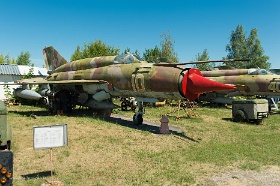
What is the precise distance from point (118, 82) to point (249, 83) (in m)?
11.8

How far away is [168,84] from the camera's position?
1095 cm

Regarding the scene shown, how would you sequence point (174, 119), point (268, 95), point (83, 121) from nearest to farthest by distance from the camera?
1. point (83, 121)
2. point (174, 119)
3. point (268, 95)

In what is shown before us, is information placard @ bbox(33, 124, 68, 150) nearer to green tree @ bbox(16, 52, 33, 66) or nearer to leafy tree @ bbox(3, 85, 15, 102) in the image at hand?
leafy tree @ bbox(3, 85, 15, 102)

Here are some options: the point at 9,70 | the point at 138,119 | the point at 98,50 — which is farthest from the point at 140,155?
the point at 98,50

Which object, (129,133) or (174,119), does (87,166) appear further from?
(174,119)

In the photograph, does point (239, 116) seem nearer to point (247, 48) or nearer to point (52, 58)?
point (52, 58)

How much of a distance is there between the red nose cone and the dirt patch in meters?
3.60

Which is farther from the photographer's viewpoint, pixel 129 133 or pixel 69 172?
pixel 129 133

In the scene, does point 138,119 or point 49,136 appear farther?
point 138,119

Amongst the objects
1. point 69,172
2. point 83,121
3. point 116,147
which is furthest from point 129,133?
point 69,172

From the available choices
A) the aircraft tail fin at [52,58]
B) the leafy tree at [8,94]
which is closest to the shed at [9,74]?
the leafy tree at [8,94]

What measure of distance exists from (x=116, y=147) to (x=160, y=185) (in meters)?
3.35

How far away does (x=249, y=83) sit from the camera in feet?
67.2

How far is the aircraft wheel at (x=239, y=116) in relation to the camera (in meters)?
14.8
